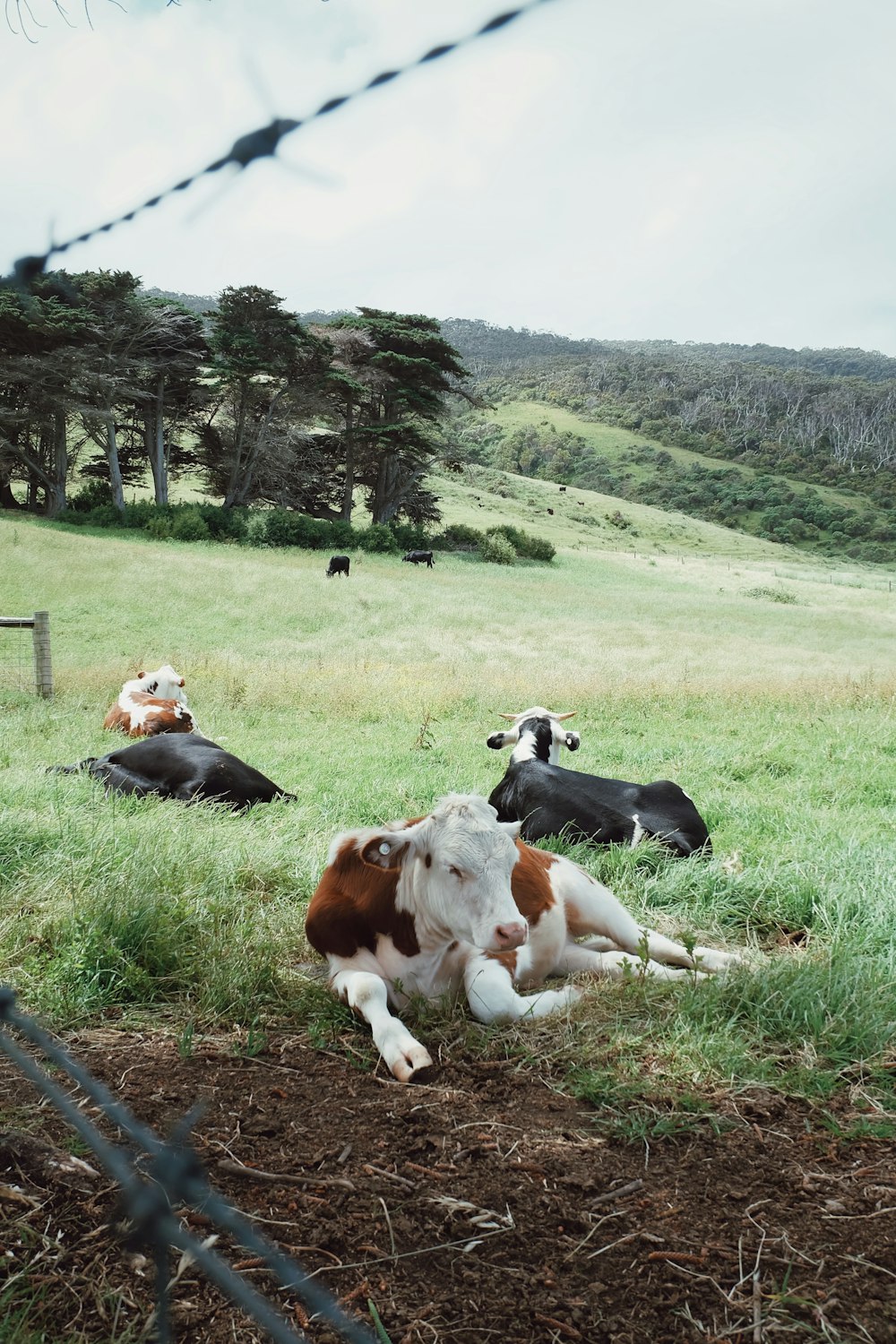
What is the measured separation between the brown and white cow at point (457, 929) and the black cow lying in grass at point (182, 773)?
2684 millimetres

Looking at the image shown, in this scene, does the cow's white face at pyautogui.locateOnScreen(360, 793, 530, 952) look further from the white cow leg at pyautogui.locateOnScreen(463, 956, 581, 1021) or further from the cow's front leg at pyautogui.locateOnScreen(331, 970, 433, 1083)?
the cow's front leg at pyautogui.locateOnScreen(331, 970, 433, 1083)

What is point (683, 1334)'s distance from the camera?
1.75m

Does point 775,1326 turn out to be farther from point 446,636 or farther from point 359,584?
point 359,584

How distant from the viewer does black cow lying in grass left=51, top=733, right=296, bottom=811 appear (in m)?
6.00

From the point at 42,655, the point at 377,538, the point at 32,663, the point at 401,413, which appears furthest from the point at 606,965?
the point at 401,413

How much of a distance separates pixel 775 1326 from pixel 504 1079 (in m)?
1.07

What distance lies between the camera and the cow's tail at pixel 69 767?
250 inches

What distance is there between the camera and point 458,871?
3.08 m

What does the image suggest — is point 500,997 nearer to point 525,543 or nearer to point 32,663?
point 32,663

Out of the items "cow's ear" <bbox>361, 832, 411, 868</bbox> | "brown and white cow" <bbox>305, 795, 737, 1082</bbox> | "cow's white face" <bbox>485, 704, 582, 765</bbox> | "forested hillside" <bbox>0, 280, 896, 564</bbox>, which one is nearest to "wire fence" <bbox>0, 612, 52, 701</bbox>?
"forested hillside" <bbox>0, 280, 896, 564</bbox>

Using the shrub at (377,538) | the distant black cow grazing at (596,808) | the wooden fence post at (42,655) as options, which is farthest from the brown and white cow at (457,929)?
the shrub at (377,538)

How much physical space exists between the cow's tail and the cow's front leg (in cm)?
388

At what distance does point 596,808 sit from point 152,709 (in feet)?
15.6

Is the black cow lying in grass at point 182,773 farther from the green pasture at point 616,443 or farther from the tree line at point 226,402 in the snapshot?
the green pasture at point 616,443
